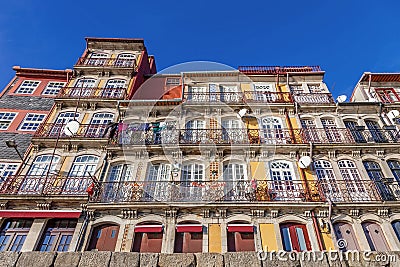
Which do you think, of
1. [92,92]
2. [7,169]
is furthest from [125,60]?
[7,169]

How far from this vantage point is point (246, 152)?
12656 mm

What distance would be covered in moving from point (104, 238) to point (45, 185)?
374 cm

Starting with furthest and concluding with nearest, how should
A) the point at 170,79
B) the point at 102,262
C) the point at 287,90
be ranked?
the point at 170,79, the point at 287,90, the point at 102,262

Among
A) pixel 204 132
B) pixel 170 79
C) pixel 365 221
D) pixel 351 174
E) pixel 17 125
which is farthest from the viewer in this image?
pixel 170 79

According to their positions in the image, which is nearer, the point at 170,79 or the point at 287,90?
the point at 287,90

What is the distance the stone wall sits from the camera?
200 inches

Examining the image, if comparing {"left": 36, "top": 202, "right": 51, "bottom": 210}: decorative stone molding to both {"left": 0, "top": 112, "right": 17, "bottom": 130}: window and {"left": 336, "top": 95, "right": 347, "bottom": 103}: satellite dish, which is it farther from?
{"left": 336, "top": 95, "right": 347, "bottom": 103}: satellite dish

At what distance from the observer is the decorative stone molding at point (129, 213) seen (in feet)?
34.3

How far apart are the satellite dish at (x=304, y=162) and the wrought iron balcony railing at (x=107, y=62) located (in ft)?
39.4

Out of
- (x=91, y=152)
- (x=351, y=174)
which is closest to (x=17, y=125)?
(x=91, y=152)

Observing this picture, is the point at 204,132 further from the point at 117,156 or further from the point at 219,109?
the point at 117,156

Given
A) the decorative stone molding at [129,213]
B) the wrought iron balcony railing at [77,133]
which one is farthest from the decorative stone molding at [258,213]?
the wrought iron balcony railing at [77,133]

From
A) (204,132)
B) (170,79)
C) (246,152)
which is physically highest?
(170,79)

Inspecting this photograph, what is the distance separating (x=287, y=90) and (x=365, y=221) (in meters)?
8.65
